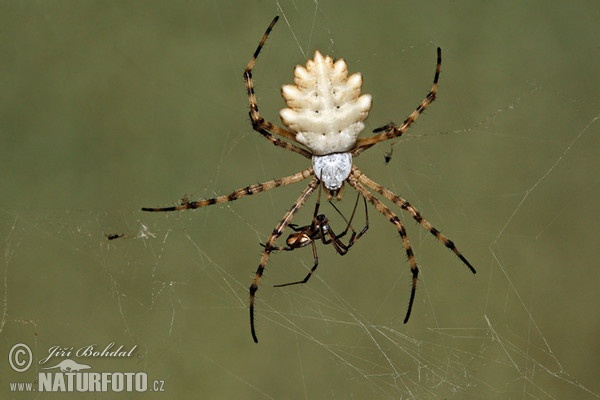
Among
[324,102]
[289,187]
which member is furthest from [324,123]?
[289,187]

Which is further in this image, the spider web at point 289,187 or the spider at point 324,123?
the spider web at point 289,187

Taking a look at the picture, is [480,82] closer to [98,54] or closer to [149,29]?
[149,29]

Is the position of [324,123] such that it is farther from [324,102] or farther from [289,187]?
[289,187]

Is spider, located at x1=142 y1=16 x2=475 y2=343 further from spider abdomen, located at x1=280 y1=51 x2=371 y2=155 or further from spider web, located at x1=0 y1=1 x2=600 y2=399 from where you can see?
spider web, located at x1=0 y1=1 x2=600 y2=399

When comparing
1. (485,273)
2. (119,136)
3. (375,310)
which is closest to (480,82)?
(485,273)

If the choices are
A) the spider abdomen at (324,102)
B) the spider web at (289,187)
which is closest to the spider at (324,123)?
the spider abdomen at (324,102)

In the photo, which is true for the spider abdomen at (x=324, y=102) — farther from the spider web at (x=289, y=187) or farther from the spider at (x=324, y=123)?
the spider web at (x=289, y=187)
